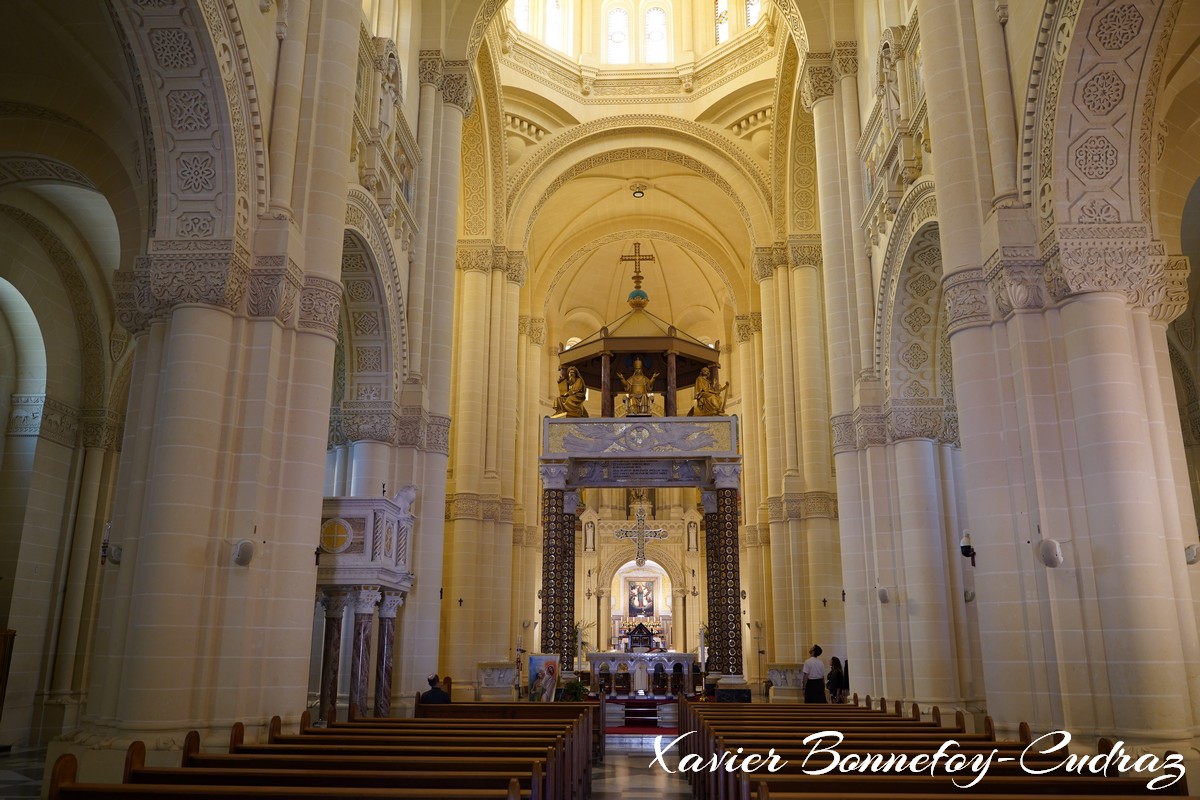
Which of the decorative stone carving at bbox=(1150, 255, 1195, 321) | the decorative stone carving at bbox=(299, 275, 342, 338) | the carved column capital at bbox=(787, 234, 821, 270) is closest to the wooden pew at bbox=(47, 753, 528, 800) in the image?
the decorative stone carving at bbox=(299, 275, 342, 338)

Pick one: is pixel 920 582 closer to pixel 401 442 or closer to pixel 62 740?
pixel 401 442

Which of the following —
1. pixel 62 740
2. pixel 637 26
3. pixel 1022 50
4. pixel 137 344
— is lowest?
pixel 62 740

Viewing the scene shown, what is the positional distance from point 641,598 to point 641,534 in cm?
380

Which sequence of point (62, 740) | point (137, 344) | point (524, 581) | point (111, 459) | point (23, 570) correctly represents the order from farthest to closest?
point (524, 581) → point (111, 459) → point (23, 570) → point (137, 344) → point (62, 740)

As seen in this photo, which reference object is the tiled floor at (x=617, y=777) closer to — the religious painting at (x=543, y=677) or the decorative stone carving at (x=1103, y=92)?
the religious painting at (x=543, y=677)

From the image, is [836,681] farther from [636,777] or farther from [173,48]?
[173,48]

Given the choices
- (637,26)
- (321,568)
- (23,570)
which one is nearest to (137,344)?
(321,568)

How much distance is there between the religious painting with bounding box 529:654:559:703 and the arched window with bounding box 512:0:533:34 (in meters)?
17.2

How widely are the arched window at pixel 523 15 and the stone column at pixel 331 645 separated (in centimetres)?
1960

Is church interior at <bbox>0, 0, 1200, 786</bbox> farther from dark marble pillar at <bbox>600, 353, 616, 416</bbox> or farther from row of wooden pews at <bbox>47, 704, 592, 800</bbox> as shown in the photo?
row of wooden pews at <bbox>47, 704, 592, 800</bbox>

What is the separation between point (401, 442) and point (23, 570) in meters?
6.14

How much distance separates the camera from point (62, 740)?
8750 mm

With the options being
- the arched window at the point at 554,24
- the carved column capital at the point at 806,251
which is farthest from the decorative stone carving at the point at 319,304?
the arched window at the point at 554,24

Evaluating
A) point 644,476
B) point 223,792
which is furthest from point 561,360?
point 223,792
